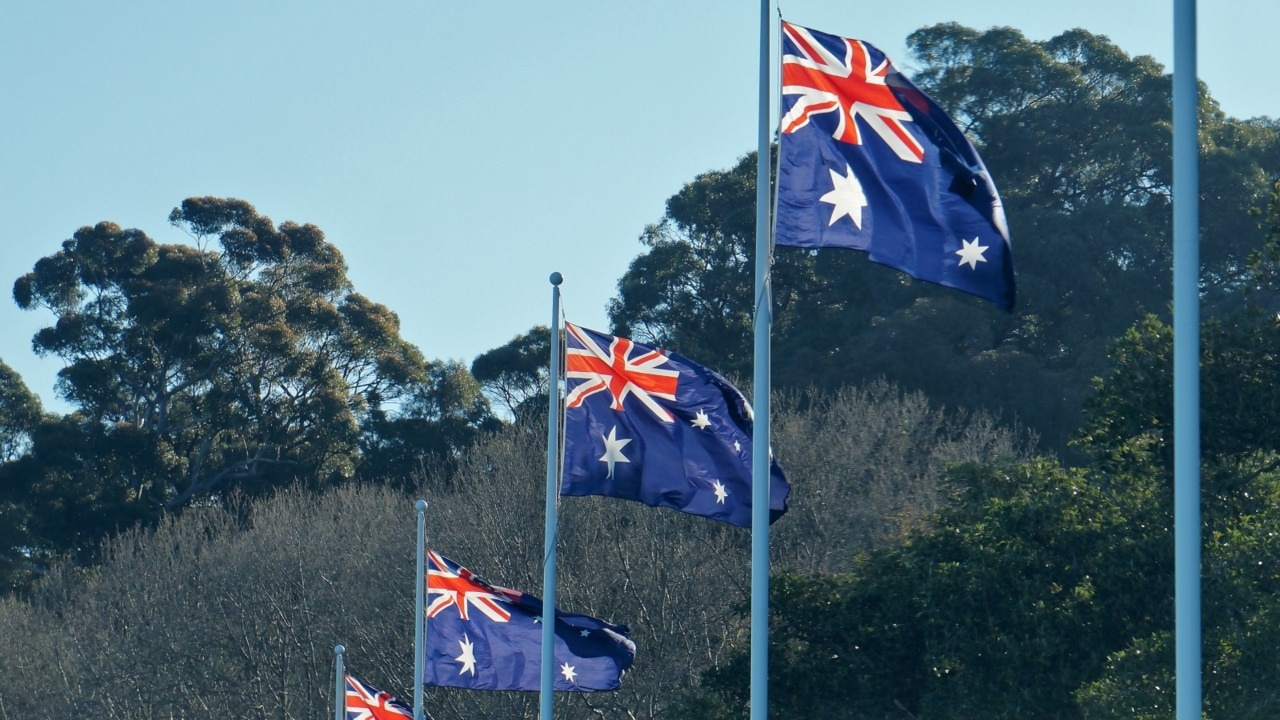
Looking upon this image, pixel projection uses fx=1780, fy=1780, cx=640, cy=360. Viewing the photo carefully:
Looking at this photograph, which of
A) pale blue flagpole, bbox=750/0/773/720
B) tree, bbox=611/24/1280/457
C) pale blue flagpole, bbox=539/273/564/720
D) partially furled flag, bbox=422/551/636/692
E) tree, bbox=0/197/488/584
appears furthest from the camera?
tree, bbox=0/197/488/584

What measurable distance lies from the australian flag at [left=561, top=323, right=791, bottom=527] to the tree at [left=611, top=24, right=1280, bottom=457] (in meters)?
27.0

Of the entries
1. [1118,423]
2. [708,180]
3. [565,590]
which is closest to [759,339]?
[1118,423]

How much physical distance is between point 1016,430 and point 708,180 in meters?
11.8

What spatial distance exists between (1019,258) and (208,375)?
23747 millimetres

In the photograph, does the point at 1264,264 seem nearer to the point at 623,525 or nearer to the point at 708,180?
the point at 623,525

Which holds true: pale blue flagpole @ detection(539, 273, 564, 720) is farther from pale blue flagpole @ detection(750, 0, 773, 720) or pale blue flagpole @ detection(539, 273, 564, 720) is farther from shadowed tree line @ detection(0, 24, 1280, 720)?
shadowed tree line @ detection(0, 24, 1280, 720)

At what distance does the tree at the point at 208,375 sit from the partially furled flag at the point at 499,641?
113 feet

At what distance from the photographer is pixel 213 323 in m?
51.5

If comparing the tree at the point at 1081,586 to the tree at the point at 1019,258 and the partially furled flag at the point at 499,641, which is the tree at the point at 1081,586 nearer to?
the partially furled flag at the point at 499,641

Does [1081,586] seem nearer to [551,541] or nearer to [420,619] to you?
[551,541]

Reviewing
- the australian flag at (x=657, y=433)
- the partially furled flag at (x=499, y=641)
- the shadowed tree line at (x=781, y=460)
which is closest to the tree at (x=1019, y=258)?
the shadowed tree line at (x=781, y=460)

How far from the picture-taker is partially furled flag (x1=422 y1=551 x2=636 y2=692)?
15.9 m

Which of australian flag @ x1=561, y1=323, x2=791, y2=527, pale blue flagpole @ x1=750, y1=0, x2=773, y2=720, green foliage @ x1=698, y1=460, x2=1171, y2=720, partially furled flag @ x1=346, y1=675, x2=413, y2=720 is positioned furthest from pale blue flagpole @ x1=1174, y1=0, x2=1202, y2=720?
partially furled flag @ x1=346, y1=675, x2=413, y2=720

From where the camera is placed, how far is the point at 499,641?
650 inches
